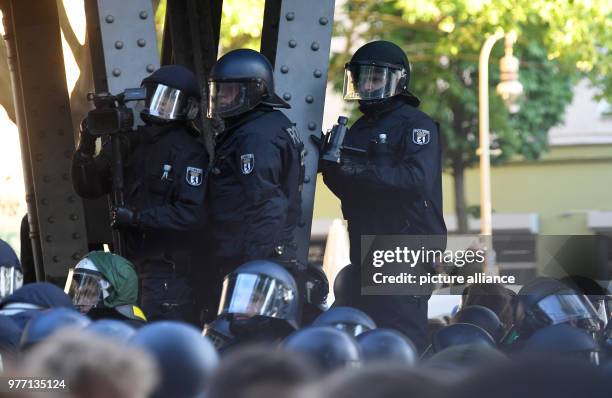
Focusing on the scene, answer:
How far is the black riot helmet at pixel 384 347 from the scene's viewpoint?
3.65 m

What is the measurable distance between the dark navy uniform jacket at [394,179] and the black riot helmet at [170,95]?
779mm

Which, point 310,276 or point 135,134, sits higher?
point 135,134

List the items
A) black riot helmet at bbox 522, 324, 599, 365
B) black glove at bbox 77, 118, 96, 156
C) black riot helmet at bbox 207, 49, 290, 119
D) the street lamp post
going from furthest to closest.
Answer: the street lamp post → black glove at bbox 77, 118, 96, 156 → black riot helmet at bbox 207, 49, 290, 119 → black riot helmet at bbox 522, 324, 599, 365

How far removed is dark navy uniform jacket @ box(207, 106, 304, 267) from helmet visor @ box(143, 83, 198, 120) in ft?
1.21

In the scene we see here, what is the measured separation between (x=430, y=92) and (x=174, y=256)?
45.0ft

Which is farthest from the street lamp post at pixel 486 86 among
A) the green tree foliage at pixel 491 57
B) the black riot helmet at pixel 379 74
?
the black riot helmet at pixel 379 74

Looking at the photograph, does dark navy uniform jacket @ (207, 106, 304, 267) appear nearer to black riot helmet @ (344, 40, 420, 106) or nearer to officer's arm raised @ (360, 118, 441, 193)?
officer's arm raised @ (360, 118, 441, 193)

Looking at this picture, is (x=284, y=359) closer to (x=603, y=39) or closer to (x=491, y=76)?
(x=603, y=39)

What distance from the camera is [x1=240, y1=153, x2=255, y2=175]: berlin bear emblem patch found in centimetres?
563

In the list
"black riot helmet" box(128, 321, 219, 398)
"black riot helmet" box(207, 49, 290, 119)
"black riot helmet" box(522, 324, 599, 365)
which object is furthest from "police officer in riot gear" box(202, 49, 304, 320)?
"black riot helmet" box(128, 321, 219, 398)

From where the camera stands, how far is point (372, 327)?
4.53 meters

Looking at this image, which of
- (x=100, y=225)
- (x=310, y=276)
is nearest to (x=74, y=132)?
(x=100, y=225)

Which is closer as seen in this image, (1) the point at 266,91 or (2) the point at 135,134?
(1) the point at 266,91

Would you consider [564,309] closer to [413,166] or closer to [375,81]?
[413,166]
